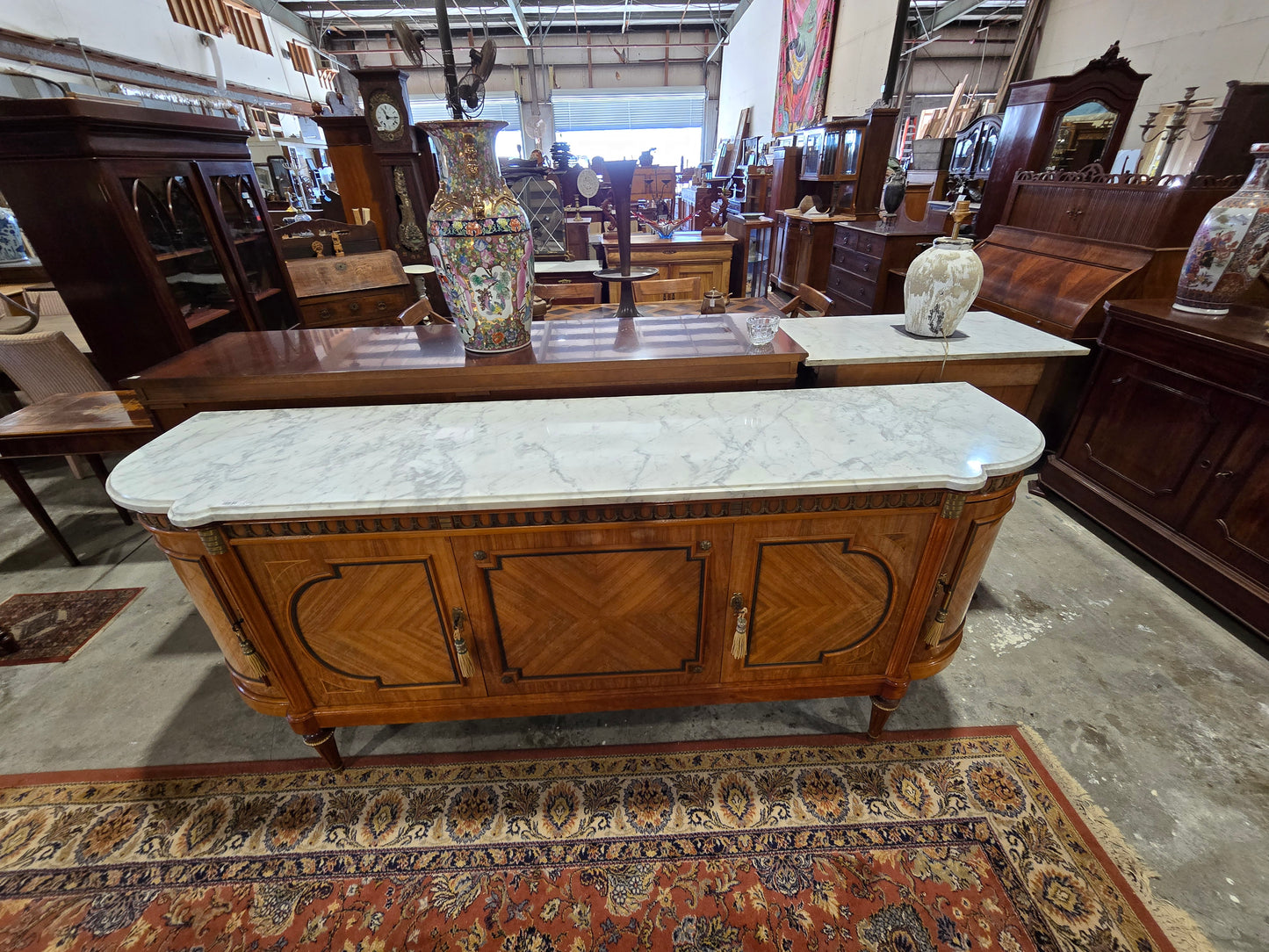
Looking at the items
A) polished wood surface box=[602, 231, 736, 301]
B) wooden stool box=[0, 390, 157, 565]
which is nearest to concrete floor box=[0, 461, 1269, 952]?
wooden stool box=[0, 390, 157, 565]

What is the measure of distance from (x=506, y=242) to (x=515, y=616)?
990 millimetres

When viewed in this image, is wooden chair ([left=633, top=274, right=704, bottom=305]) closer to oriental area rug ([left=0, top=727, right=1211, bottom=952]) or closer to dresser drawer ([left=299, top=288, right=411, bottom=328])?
dresser drawer ([left=299, top=288, right=411, bottom=328])

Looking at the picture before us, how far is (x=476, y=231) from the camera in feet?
4.57

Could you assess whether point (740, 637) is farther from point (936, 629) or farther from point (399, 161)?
point (399, 161)

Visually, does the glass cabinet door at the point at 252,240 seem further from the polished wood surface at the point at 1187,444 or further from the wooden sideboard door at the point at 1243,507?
the wooden sideboard door at the point at 1243,507

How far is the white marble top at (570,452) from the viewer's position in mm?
1084

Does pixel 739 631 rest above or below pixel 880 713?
above

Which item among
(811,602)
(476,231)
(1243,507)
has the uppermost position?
(476,231)

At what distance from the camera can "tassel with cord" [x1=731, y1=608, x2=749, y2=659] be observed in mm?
1257

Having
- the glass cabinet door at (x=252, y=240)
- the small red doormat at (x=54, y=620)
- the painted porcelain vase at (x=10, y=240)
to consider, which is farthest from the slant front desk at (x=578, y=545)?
the painted porcelain vase at (x=10, y=240)

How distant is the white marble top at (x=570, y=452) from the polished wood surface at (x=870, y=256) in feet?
10.0

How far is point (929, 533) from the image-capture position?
1201mm

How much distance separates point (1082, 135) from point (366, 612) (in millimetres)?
4605

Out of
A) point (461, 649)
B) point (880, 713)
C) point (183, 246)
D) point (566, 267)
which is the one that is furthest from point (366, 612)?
point (566, 267)
